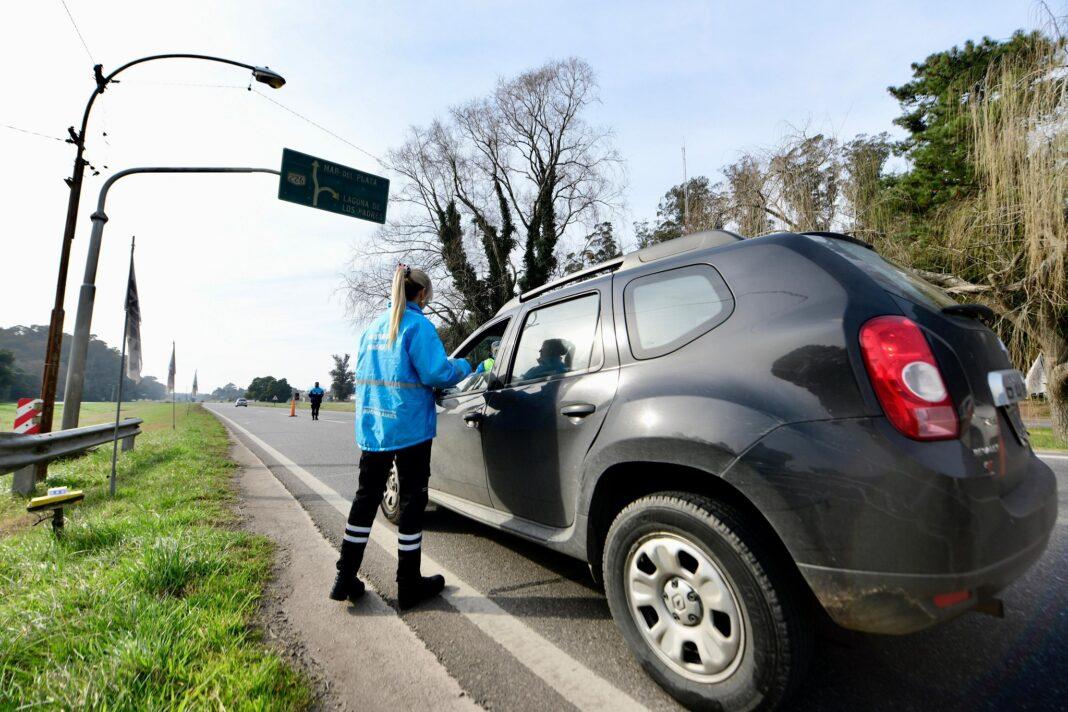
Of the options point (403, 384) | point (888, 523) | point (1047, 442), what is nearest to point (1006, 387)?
point (888, 523)

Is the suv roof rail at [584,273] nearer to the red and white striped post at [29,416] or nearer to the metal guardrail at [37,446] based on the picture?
the metal guardrail at [37,446]

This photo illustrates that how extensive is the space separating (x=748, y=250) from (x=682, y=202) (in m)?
13.5

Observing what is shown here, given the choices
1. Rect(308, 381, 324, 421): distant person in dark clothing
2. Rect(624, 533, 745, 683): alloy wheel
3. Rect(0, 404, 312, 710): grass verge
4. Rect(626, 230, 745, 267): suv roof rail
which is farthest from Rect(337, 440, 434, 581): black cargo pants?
Rect(308, 381, 324, 421): distant person in dark clothing

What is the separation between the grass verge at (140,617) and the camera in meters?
1.71

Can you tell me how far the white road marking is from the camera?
1.79 metres

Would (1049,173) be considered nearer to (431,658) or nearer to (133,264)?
(431,658)

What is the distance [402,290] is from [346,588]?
1695mm

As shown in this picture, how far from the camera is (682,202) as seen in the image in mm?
14258

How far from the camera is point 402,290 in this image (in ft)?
9.35

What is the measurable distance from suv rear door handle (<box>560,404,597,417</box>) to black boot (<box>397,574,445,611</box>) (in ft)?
4.16

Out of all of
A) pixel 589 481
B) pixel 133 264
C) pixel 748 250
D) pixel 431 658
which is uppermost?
pixel 133 264

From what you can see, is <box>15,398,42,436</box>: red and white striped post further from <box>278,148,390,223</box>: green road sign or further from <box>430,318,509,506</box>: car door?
<box>430,318,509,506</box>: car door

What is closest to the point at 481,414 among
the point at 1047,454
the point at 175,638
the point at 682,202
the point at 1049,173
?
the point at 175,638

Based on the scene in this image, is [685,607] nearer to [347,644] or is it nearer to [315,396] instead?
[347,644]
